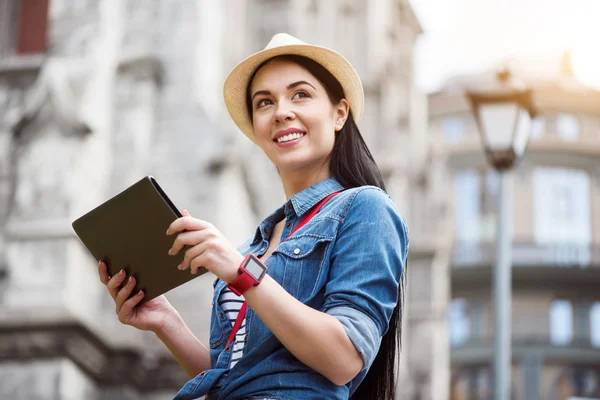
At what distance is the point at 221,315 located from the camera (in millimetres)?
2869

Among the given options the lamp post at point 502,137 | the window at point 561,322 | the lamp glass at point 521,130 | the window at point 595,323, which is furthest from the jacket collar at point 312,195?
the window at point 595,323

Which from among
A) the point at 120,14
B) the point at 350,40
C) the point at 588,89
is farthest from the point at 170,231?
the point at 588,89

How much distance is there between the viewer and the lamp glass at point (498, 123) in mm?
9281

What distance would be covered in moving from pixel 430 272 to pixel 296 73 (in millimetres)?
19580

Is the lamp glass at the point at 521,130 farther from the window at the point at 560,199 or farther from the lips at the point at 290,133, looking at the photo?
the window at the point at 560,199

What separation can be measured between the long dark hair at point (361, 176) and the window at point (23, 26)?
9.82 metres

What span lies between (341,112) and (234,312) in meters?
0.72

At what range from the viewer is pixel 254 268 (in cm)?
241

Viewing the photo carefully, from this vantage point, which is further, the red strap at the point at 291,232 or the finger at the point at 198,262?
the red strap at the point at 291,232

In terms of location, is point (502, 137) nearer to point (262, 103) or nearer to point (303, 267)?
point (262, 103)

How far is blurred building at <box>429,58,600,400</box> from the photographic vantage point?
145 feet

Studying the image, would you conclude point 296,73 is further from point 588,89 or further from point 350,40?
point 588,89

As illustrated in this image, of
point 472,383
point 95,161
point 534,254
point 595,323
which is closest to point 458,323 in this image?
point 472,383

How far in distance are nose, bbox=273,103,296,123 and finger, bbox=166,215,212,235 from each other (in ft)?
1.78
